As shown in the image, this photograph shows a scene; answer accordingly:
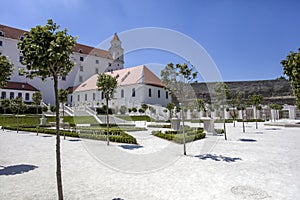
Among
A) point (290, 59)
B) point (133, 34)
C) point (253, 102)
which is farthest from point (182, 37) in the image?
point (253, 102)

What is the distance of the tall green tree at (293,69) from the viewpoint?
10.2m

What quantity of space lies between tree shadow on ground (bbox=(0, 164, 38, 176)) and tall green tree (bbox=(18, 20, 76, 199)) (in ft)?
12.0

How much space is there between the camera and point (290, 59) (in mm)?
11828

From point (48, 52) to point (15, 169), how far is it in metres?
5.25

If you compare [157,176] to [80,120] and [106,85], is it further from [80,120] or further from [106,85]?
[80,120]

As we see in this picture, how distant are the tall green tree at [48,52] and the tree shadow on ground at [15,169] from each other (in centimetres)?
365

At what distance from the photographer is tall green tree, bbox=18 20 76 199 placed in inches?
146

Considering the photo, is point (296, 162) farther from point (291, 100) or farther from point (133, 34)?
point (291, 100)

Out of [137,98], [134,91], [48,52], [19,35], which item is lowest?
[48,52]

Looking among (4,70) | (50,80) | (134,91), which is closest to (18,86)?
(50,80)

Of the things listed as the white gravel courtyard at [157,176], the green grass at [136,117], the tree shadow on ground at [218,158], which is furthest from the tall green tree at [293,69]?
the green grass at [136,117]

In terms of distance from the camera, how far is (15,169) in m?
6.72

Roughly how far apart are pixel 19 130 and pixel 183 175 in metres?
21.3

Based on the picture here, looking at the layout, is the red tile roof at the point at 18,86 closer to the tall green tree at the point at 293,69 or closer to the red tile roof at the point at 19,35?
the red tile roof at the point at 19,35
